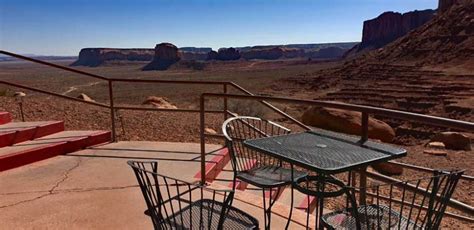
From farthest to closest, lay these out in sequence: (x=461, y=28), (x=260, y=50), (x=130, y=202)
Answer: (x=260, y=50) → (x=461, y=28) → (x=130, y=202)

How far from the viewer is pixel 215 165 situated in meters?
4.60

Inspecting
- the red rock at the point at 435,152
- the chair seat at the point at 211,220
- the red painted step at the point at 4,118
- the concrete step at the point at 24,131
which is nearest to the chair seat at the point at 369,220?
the chair seat at the point at 211,220

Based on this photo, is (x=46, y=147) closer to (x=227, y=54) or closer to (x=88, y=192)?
(x=88, y=192)

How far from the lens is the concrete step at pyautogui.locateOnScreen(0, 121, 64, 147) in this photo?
501 centimetres

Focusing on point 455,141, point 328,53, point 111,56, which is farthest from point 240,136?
point 111,56

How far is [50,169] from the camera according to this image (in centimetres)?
459

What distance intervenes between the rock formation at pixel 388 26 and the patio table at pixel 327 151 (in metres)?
108

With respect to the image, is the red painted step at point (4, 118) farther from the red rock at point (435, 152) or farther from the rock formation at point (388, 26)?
the rock formation at point (388, 26)

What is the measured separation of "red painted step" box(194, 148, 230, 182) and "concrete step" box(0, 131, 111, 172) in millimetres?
1890

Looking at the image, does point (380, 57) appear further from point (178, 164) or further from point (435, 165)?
point (178, 164)

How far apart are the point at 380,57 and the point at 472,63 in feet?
44.8

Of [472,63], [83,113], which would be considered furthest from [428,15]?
[83,113]

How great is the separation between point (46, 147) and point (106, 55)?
175m

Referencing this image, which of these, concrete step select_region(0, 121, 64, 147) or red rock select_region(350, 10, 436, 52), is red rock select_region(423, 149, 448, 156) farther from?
red rock select_region(350, 10, 436, 52)
